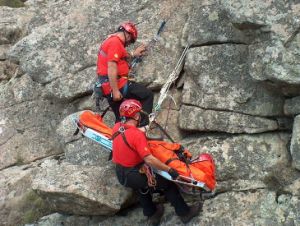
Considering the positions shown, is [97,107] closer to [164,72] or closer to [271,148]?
[164,72]

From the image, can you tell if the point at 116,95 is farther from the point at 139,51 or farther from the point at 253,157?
the point at 253,157

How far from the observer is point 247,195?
14.0 metres

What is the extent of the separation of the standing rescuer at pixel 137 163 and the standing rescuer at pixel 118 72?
4.84 feet

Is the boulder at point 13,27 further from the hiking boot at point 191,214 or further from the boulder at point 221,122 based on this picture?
the hiking boot at point 191,214

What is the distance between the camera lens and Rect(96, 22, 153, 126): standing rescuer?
14.9 metres

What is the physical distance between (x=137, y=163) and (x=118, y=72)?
9.63ft

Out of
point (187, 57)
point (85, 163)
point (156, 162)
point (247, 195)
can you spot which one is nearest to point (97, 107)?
point (85, 163)

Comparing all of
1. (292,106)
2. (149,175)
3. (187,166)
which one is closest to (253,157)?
(292,106)

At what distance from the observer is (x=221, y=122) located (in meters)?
14.9

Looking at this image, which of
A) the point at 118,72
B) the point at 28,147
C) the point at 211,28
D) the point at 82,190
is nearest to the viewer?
the point at 82,190

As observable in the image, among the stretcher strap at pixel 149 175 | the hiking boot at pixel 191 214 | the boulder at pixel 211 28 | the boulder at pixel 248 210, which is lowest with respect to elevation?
the hiking boot at pixel 191 214

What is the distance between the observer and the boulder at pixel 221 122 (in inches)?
577

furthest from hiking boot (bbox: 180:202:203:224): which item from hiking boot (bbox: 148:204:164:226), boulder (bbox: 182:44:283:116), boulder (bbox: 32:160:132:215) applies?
boulder (bbox: 182:44:283:116)

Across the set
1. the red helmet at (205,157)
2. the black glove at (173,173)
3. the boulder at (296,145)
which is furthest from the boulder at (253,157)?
the black glove at (173,173)
